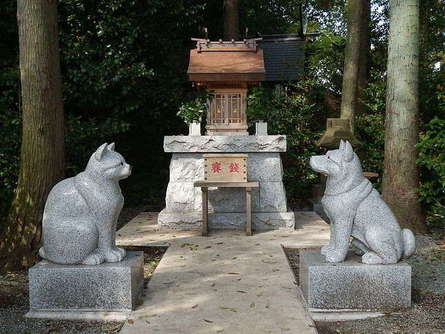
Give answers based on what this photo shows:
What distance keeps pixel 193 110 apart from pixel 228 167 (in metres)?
2.67

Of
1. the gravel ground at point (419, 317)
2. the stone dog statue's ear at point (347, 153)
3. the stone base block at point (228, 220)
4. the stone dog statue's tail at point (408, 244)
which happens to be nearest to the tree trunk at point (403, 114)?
the gravel ground at point (419, 317)

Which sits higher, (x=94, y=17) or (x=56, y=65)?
(x=94, y=17)

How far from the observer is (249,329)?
12.0 ft

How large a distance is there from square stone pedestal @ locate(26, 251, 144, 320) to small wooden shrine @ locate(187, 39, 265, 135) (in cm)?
493

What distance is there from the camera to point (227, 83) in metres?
8.43

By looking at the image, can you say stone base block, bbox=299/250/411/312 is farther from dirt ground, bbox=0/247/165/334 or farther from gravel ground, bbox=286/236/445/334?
dirt ground, bbox=0/247/165/334

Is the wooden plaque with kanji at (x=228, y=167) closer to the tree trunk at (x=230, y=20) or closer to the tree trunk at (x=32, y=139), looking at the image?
the tree trunk at (x=32, y=139)

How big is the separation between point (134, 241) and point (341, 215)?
398cm

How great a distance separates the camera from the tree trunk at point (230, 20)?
12.0 meters

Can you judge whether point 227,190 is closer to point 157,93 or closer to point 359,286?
point 157,93

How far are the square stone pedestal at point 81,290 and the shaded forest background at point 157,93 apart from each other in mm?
5106

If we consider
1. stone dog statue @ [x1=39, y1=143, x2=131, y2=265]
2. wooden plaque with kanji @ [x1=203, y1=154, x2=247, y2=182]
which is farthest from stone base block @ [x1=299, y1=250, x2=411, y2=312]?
wooden plaque with kanji @ [x1=203, y1=154, x2=247, y2=182]

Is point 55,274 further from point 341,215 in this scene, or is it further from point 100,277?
point 341,215

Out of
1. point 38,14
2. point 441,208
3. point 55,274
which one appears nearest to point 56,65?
point 38,14
